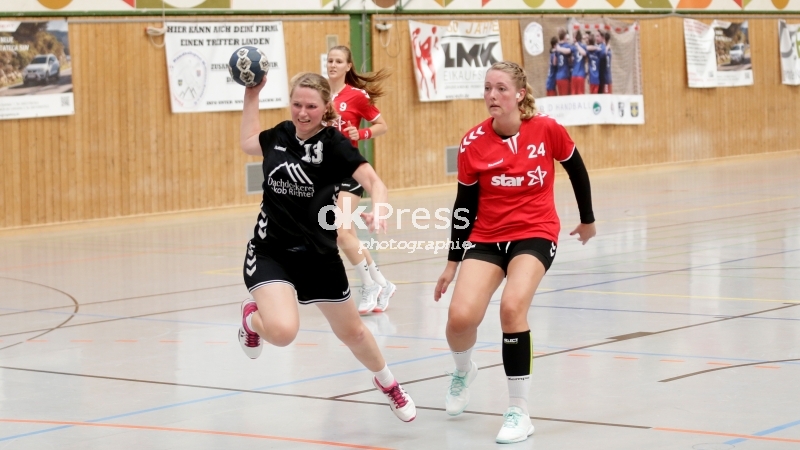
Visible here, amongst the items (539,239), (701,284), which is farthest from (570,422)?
(701,284)

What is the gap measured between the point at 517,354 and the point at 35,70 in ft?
38.2

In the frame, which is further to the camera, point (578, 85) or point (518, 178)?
point (578, 85)

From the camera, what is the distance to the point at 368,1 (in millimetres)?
19016

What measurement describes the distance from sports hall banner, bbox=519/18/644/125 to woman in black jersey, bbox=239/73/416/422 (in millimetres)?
15872

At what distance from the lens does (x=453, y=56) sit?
20.2 meters

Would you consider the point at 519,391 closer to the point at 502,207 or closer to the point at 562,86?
the point at 502,207

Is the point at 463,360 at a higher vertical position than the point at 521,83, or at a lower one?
lower

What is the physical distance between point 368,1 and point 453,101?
2.43m

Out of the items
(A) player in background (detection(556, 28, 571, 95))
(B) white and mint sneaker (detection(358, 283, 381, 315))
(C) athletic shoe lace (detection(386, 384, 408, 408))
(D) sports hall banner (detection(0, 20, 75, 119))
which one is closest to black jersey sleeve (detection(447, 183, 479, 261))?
(C) athletic shoe lace (detection(386, 384, 408, 408))

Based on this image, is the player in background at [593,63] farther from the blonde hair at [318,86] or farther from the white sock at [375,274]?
the blonde hair at [318,86]

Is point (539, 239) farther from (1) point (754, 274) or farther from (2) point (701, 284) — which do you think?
(1) point (754, 274)

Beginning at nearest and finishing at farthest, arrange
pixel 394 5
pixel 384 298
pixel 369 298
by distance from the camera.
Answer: pixel 369 298, pixel 384 298, pixel 394 5

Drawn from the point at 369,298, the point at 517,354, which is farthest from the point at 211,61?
the point at 517,354

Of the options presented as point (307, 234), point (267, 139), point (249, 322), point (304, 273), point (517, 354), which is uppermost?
point (267, 139)
